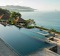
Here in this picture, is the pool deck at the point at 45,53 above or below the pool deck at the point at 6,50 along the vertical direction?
above

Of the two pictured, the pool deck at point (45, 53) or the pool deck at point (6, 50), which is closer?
the pool deck at point (45, 53)

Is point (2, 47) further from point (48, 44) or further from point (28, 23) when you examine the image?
point (28, 23)

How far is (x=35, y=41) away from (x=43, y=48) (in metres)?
7.68

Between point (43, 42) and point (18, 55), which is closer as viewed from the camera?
point (18, 55)

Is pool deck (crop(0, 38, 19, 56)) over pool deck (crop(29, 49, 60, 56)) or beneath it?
beneath

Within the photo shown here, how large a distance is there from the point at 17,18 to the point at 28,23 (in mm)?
10327

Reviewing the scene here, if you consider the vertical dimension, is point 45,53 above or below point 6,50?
above

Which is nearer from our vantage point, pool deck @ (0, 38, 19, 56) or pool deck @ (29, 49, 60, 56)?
pool deck @ (29, 49, 60, 56)

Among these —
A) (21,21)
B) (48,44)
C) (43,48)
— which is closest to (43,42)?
(48,44)

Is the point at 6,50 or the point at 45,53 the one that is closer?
the point at 45,53

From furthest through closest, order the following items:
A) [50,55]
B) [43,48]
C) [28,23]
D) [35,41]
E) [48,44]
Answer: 1. [28,23]
2. [35,41]
3. [48,44]
4. [43,48]
5. [50,55]

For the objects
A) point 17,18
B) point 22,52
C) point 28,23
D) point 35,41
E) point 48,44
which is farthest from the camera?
point 17,18

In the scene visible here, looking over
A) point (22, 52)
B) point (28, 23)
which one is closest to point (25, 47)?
point (22, 52)

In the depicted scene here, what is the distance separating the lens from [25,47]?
135 ft
